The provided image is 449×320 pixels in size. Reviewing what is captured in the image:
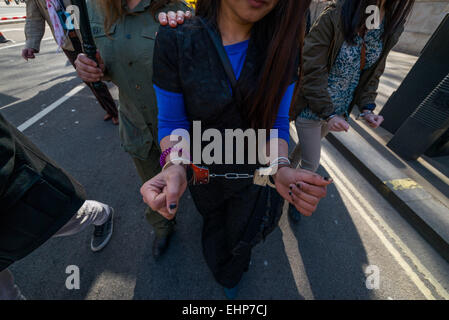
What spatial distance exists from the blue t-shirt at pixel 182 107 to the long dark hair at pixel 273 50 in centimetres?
10

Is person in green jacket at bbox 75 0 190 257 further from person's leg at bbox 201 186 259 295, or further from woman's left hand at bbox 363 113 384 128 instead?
woman's left hand at bbox 363 113 384 128

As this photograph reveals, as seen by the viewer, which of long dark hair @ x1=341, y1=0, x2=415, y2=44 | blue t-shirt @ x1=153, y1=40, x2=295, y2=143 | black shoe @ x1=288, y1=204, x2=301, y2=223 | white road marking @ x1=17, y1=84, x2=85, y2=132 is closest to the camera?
blue t-shirt @ x1=153, y1=40, x2=295, y2=143

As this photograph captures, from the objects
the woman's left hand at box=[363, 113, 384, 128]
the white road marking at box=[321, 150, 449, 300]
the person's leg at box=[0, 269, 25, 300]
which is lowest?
the white road marking at box=[321, 150, 449, 300]

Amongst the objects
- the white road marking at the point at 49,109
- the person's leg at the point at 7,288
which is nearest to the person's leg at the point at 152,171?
the person's leg at the point at 7,288

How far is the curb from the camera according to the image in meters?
2.32

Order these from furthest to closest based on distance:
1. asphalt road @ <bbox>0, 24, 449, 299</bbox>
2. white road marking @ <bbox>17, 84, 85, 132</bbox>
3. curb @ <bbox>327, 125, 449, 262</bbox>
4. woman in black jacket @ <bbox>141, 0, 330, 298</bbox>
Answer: white road marking @ <bbox>17, 84, 85, 132</bbox> < curb @ <bbox>327, 125, 449, 262</bbox> < asphalt road @ <bbox>0, 24, 449, 299</bbox> < woman in black jacket @ <bbox>141, 0, 330, 298</bbox>

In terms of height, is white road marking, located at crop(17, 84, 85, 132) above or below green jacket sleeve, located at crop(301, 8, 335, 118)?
below

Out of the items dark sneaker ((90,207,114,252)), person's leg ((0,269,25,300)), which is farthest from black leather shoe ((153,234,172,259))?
person's leg ((0,269,25,300))

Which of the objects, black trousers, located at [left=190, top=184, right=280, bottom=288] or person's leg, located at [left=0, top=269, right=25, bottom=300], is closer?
black trousers, located at [left=190, top=184, right=280, bottom=288]

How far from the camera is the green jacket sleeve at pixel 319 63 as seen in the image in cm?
170

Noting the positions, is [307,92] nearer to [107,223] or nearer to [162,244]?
[162,244]

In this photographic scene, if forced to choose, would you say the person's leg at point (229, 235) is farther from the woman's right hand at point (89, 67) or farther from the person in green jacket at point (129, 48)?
the woman's right hand at point (89, 67)

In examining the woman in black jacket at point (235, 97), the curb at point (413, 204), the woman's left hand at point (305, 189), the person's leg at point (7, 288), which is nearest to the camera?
the woman's left hand at point (305, 189)

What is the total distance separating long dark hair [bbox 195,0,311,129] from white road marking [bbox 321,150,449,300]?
7.94 feet
